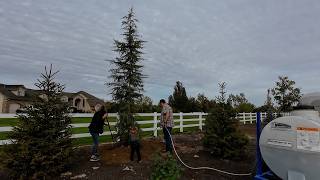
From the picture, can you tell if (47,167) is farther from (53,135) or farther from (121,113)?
(121,113)

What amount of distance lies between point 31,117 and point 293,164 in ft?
18.5

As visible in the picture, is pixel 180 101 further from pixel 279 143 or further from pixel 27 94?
pixel 279 143

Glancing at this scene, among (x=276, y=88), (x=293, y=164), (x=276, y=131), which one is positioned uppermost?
(x=276, y=88)

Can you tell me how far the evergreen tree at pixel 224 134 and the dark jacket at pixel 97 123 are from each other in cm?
347

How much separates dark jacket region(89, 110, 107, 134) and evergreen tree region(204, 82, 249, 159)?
11.4 feet

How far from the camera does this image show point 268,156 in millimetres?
5570

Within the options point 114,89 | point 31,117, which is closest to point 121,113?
point 114,89

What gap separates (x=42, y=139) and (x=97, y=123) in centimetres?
211

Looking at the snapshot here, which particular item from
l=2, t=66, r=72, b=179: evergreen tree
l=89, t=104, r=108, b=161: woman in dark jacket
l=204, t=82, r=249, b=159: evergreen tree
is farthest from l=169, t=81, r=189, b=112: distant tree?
l=2, t=66, r=72, b=179: evergreen tree

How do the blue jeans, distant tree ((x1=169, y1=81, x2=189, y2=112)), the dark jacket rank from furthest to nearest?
distant tree ((x1=169, y1=81, x2=189, y2=112))
the dark jacket
the blue jeans

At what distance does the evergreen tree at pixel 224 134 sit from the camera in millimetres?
9875

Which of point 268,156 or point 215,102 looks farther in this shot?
point 215,102

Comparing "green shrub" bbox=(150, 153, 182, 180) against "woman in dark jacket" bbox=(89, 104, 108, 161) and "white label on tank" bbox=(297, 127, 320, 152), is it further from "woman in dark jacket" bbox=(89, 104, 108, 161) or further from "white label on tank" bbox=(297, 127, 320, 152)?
"woman in dark jacket" bbox=(89, 104, 108, 161)

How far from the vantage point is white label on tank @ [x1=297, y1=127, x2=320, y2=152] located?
472cm
